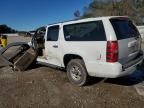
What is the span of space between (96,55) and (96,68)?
0.36 meters

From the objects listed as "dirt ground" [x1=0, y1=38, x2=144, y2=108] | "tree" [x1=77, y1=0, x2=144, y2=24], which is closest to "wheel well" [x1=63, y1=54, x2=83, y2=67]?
"dirt ground" [x1=0, y1=38, x2=144, y2=108]

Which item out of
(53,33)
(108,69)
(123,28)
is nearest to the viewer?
(108,69)

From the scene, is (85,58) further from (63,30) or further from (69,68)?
(63,30)

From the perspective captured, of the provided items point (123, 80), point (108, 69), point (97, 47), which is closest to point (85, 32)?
point (97, 47)

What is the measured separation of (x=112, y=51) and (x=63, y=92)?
1.83 metres

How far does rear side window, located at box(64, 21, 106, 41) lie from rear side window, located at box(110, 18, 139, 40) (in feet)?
1.14

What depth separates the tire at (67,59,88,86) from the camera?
6.48 meters

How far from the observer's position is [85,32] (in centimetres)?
641

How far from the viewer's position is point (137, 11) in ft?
141

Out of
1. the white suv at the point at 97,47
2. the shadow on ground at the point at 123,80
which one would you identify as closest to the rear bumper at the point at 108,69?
the white suv at the point at 97,47

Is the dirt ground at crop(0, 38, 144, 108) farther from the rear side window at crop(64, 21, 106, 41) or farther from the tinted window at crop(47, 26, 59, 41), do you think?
the rear side window at crop(64, 21, 106, 41)

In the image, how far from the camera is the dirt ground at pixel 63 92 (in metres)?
5.45

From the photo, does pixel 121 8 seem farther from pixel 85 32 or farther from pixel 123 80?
pixel 85 32

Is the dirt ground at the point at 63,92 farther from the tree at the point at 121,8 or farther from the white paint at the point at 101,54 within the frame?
the tree at the point at 121,8
